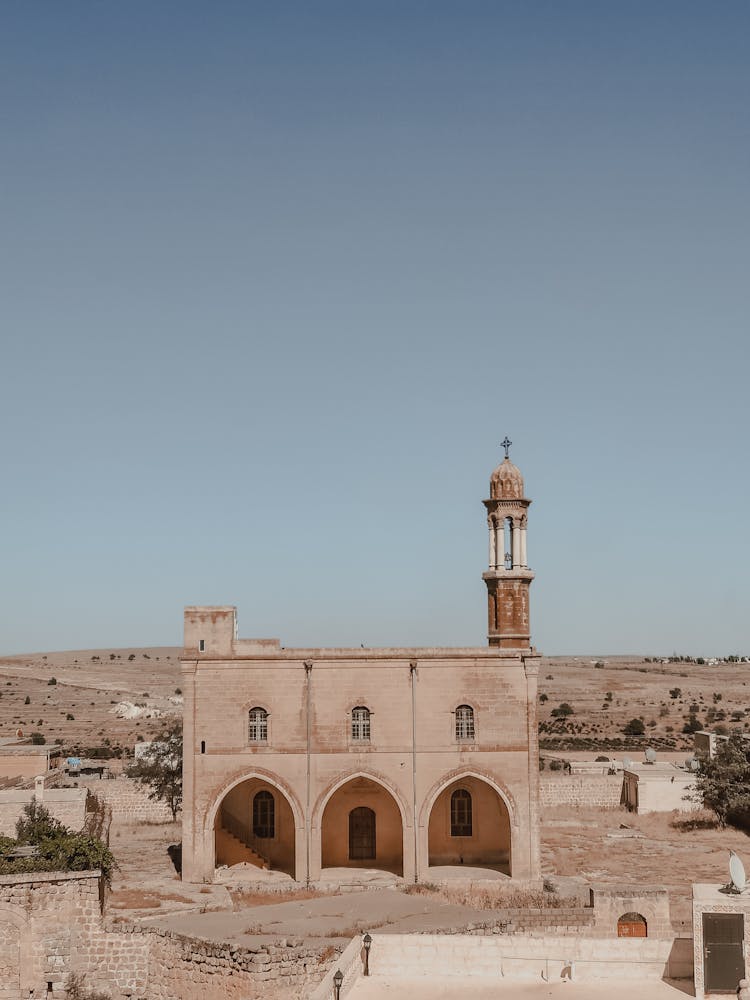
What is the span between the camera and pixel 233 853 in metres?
33.8

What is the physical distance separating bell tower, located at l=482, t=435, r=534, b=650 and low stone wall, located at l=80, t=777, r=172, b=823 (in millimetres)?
16500

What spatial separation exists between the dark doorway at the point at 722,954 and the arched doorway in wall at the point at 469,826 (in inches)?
660

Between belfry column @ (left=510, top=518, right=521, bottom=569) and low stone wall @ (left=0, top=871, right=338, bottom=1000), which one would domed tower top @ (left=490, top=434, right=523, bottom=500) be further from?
low stone wall @ (left=0, top=871, right=338, bottom=1000)

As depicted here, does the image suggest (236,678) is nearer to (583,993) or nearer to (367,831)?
(367,831)

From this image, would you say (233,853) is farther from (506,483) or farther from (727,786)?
(727,786)

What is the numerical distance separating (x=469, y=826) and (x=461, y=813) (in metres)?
0.43

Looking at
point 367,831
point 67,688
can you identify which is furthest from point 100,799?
point 67,688

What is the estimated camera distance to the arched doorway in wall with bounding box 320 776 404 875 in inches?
1347

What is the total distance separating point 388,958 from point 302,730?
14758 mm

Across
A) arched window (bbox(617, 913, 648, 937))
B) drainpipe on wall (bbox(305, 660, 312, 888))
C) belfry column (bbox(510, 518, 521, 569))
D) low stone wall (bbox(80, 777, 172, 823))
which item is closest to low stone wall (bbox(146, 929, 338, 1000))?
arched window (bbox(617, 913, 648, 937))

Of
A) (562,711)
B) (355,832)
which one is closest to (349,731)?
(355,832)

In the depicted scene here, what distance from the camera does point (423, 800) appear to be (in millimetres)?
32406

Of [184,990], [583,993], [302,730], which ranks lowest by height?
[184,990]

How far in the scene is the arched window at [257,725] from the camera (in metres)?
32.8
